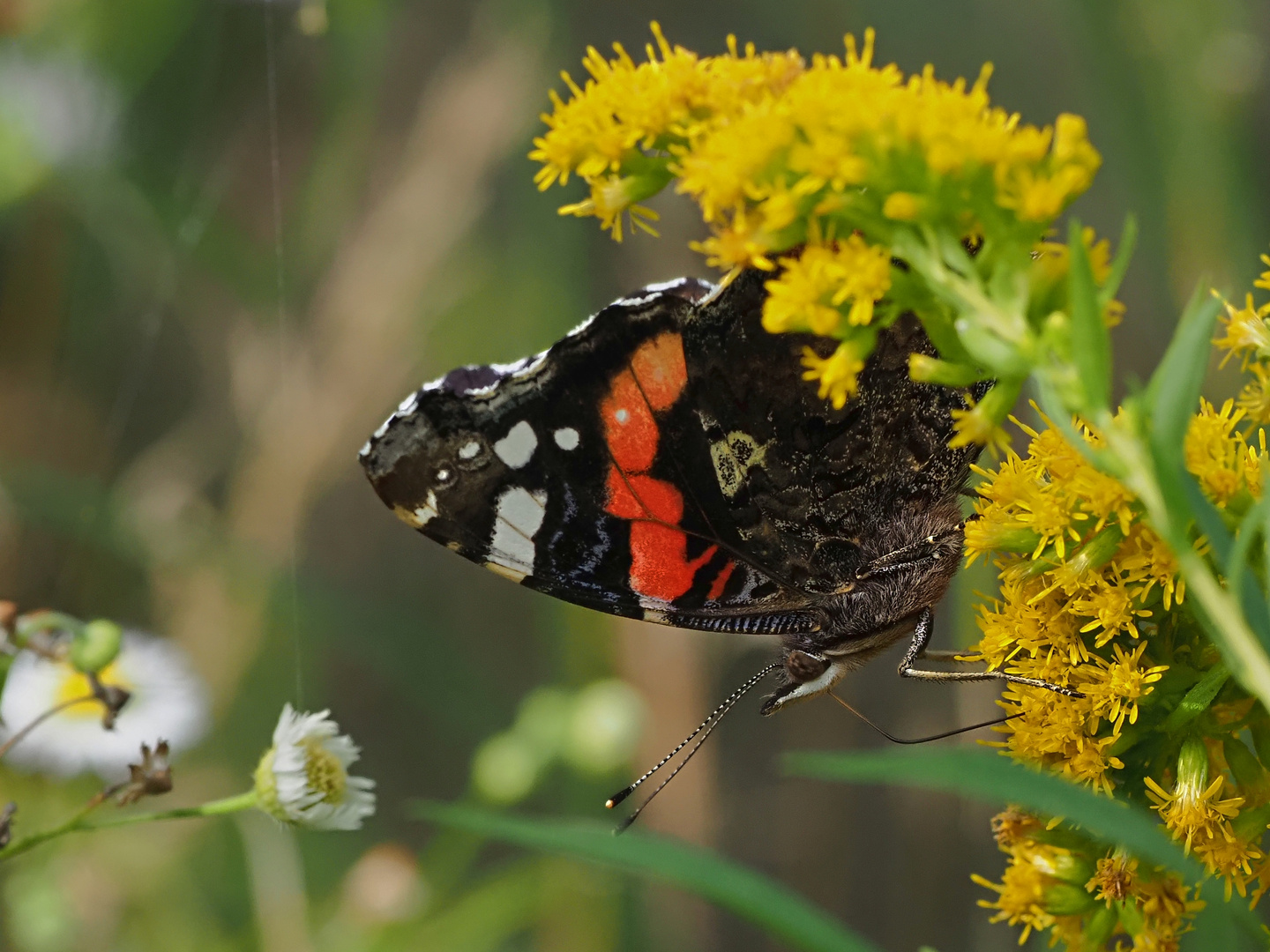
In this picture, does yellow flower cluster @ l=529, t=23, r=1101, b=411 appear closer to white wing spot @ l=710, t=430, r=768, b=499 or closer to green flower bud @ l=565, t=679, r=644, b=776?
white wing spot @ l=710, t=430, r=768, b=499

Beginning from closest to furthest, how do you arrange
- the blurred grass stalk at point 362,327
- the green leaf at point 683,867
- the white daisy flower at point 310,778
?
the green leaf at point 683,867 → the white daisy flower at point 310,778 → the blurred grass stalk at point 362,327

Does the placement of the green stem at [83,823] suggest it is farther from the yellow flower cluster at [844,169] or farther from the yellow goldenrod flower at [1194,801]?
the yellow goldenrod flower at [1194,801]

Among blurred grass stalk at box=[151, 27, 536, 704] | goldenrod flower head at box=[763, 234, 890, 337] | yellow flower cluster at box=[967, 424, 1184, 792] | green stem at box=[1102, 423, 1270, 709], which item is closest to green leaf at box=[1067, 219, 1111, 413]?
green stem at box=[1102, 423, 1270, 709]

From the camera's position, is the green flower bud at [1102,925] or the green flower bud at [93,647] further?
the green flower bud at [1102,925]

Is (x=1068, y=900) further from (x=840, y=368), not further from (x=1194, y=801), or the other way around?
(x=840, y=368)

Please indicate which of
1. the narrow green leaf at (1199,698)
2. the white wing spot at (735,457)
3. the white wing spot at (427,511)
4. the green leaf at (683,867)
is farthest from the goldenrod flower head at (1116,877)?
the white wing spot at (427,511)

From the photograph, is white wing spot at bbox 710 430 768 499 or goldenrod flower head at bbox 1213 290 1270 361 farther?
white wing spot at bbox 710 430 768 499
